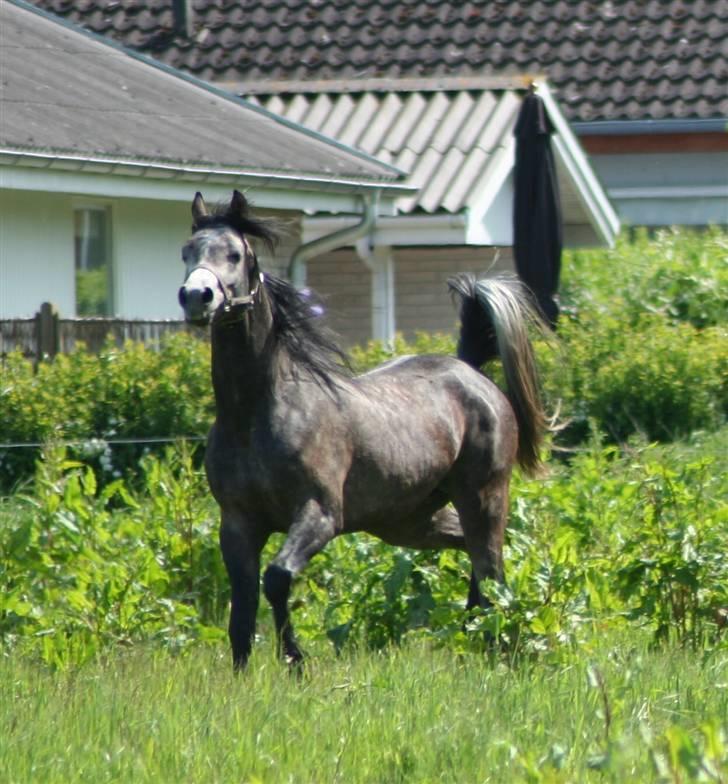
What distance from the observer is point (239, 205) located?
696cm

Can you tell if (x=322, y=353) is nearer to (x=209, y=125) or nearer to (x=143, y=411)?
(x=143, y=411)

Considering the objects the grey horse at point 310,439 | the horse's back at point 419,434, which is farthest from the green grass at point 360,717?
the horse's back at point 419,434

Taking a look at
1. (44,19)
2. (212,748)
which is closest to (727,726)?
(212,748)

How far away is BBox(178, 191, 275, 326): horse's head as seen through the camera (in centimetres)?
653

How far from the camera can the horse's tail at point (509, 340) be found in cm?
839

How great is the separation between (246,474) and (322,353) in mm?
677

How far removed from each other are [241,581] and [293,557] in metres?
0.26

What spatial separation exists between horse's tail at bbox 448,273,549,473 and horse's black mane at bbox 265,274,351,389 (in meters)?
1.21

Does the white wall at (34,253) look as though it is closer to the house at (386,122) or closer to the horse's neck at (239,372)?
the house at (386,122)

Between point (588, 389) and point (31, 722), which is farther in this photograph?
point (588, 389)

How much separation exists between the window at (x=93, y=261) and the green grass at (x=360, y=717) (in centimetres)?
852

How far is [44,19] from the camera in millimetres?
19109

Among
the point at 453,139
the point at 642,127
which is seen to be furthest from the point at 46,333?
the point at 642,127

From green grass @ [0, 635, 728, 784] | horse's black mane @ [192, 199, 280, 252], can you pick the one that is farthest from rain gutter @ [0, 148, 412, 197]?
green grass @ [0, 635, 728, 784]
